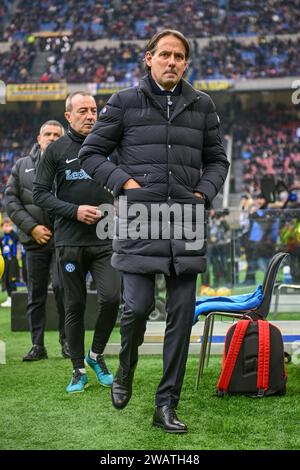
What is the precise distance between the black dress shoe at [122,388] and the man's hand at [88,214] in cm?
115

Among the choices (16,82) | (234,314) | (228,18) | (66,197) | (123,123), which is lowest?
(234,314)

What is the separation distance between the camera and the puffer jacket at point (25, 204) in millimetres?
5879

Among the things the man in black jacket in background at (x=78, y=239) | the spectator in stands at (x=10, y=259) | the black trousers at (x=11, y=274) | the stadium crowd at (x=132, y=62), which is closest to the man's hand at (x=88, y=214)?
the man in black jacket in background at (x=78, y=239)

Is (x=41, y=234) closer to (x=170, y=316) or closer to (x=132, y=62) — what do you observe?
(x=170, y=316)

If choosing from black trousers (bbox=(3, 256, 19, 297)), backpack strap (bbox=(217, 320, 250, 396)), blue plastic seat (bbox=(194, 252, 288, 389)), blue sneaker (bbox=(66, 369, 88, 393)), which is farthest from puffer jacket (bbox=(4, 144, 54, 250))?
black trousers (bbox=(3, 256, 19, 297))

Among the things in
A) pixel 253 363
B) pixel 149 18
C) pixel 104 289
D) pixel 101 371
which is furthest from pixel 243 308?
pixel 149 18

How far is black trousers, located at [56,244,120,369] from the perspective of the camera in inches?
180

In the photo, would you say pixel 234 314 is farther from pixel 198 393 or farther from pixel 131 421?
pixel 131 421

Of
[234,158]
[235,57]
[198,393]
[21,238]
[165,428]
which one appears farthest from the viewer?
[235,57]

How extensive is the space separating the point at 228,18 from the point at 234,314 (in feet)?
98.7

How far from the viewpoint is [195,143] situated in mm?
3547

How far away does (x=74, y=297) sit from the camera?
15.1 feet

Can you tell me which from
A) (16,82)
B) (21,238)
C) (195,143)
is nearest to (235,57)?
(16,82)

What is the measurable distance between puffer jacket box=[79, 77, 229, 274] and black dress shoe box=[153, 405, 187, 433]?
24.4 inches
